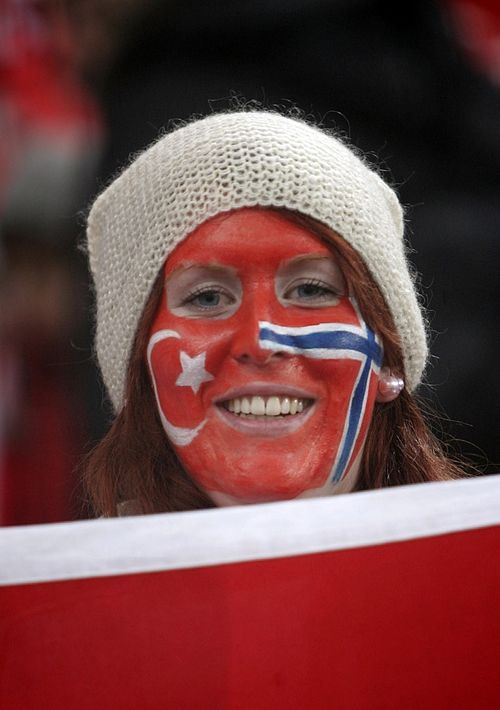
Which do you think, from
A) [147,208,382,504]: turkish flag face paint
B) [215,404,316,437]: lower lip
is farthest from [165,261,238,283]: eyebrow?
[215,404,316,437]: lower lip

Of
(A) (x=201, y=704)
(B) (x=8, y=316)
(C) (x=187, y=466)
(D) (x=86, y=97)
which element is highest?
(D) (x=86, y=97)

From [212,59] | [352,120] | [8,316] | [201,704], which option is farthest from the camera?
[8,316]

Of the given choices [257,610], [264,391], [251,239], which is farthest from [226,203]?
[257,610]

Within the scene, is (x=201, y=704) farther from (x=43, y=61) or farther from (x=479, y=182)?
(x=43, y=61)

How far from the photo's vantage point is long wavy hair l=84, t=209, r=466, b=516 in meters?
0.70

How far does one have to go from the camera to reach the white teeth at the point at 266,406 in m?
0.67

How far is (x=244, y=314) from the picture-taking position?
0.67 metres

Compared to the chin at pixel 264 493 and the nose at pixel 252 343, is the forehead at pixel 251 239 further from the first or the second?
the chin at pixel 264 493

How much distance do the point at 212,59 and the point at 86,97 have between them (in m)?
0.18

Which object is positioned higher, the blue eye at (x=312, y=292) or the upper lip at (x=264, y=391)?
the blue eye at (x=312, y=292)

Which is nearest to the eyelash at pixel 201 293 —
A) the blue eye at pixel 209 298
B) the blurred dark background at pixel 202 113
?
the blue eye at pixel 209 298

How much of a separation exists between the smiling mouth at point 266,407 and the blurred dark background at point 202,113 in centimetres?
12

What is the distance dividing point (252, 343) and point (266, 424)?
0.06m

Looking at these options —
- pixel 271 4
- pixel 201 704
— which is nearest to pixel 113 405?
pixel 201 704
